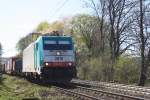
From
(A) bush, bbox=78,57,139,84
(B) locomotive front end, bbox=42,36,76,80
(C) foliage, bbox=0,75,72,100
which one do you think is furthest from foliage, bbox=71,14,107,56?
(C) foliage, bbox=0,75,72,100

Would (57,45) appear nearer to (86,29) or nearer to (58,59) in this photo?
(58,59)

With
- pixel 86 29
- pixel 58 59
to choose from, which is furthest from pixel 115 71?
pixel 86 29

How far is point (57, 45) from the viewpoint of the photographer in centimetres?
2891

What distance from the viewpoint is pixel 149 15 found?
135ft

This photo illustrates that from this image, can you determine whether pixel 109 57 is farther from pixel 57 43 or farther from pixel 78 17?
pixel 78 17

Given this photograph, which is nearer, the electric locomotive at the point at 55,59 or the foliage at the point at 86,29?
the electric locomotive at the point at 55,59

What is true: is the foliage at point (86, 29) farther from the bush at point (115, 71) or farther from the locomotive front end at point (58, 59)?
the locomotive front end at point (58, 59)

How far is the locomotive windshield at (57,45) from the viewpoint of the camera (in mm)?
28781

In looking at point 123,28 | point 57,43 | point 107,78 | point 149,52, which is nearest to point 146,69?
point 149,52

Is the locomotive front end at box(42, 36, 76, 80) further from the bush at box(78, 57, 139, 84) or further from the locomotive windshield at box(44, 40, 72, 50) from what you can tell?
the bush at box(78, 57, 139, 84)

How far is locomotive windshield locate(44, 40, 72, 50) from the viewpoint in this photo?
94.4 ft

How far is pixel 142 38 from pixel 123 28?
9.88 metres

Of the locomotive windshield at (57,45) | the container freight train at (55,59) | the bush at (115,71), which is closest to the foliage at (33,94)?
the container freight train at (55,59)

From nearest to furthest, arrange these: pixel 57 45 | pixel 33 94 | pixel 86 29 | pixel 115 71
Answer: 1. pixel 33 94
2. pixel 57 45
3. pixel 115 71
4. pixel 86 29
